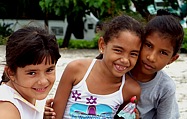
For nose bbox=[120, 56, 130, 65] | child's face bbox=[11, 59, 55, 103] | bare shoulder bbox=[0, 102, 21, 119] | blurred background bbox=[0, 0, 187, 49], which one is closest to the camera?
bare shoulder bbox=[0, 102, 21, 119]

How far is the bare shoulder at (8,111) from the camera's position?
5.82 feet

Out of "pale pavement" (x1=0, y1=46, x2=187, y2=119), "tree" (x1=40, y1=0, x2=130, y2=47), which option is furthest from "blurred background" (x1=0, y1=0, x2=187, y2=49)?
"pale pavement" (x1=0, y1=46, x2=187, y2=119)

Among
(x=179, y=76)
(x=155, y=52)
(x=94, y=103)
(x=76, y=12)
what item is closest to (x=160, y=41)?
(x=155, y=52)

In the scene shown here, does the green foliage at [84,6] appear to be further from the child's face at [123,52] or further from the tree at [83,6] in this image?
the child's face at [123,52]

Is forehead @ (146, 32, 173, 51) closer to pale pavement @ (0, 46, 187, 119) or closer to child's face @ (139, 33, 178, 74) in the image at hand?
child's face @ (139, 33, 178, 74)

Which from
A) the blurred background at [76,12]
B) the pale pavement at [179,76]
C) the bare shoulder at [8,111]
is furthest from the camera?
the blurred background at [76,12]

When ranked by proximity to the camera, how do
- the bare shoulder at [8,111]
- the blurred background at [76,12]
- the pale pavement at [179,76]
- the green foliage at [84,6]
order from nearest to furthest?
1. the bare shoulder at [8,111]
2. the pale pavement at [179,76]
3. the green foliage at [84,6]
4. the blurred background at [76,12]

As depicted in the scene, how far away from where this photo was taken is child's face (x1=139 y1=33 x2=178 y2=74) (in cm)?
218

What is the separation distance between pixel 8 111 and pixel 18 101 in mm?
112

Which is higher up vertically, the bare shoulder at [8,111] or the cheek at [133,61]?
the cheek at [133,61]

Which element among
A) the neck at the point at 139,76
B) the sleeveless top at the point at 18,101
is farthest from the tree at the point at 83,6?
the sleeveless top at the point at 18,101

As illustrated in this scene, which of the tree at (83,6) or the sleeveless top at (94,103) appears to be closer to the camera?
the sleeveless top at (94,103)

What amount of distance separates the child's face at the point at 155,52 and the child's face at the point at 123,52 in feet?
0.15

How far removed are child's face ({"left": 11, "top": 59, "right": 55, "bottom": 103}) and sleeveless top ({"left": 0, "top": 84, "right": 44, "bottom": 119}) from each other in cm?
4
